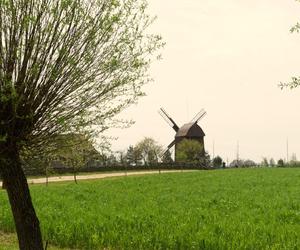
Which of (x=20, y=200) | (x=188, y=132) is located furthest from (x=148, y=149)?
(x=20, y=200)

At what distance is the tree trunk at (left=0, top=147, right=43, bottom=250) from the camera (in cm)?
917

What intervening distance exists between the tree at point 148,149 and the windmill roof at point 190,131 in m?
7.33

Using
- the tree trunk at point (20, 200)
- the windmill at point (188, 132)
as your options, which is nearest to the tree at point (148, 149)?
the windmill at point (188, 132)

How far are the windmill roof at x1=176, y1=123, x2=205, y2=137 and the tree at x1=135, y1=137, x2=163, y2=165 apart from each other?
7.33 meters

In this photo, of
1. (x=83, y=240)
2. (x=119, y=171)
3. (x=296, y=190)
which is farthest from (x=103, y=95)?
(x=119, y=171)

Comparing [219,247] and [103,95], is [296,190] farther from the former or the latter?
[103,95]

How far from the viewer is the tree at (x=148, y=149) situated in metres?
127

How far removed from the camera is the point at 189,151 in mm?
114438

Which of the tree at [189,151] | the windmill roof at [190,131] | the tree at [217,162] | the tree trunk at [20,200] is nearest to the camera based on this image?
the tree trunk at [20,200]

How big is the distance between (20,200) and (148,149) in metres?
120

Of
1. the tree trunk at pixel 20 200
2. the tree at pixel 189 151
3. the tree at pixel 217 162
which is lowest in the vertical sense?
the tree trunk at pixel 20 200

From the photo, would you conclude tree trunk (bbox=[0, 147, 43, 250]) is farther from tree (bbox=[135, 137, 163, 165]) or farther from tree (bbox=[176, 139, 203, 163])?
tree (bbox=[135, 137, 163, 165])

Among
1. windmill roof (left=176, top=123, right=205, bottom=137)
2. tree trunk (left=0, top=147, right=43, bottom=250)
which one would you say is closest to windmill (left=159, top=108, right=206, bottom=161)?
windmill roof (left=176, top=123, right=205, bottom=137)

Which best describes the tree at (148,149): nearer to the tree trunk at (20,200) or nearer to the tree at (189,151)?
the tree at (189,151)
